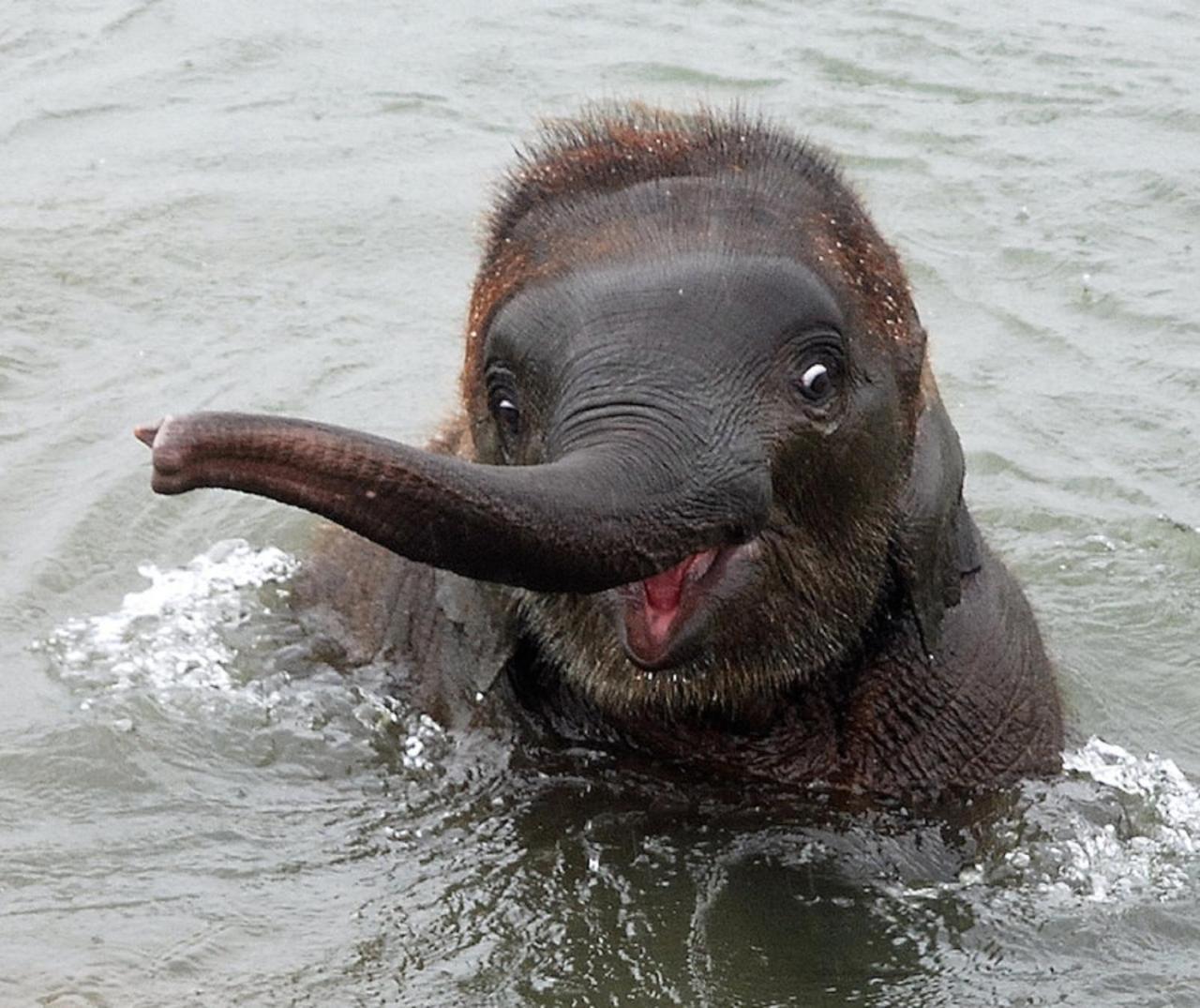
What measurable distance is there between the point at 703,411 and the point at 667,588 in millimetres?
435

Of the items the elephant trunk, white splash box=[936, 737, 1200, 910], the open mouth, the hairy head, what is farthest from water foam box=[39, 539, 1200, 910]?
the elephant trunk

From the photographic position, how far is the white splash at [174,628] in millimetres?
7723

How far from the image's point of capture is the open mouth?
556 centimetres

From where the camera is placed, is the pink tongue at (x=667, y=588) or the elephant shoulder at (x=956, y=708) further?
the elephant shoulder at (x=956, y=708)

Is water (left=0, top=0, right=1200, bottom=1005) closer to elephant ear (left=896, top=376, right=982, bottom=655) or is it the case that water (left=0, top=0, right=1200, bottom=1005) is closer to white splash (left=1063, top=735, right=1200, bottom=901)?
white splash (left=1063, top=735, right=1200, bottom=901)

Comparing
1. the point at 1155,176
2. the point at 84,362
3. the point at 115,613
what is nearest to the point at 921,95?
the point at 1155,176

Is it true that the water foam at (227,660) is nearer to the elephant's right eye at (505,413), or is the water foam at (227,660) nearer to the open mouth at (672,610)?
the elephant's right eye at (505,413)

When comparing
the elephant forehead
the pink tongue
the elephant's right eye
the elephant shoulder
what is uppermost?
the elephant forehead

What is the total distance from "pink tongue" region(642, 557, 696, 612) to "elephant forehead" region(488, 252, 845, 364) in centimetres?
→ 50

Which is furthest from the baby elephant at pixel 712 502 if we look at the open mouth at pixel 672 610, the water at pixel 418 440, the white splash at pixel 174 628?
the white splash at pixel 174 628

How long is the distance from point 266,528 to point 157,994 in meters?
3.52

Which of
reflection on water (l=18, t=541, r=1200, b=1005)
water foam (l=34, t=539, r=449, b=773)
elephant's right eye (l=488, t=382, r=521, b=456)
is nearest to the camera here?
elephant's right eye (l=488, t=382, r=521, b=456)

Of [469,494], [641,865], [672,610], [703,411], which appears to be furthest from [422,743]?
[469,494]

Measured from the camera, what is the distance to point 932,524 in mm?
6258
